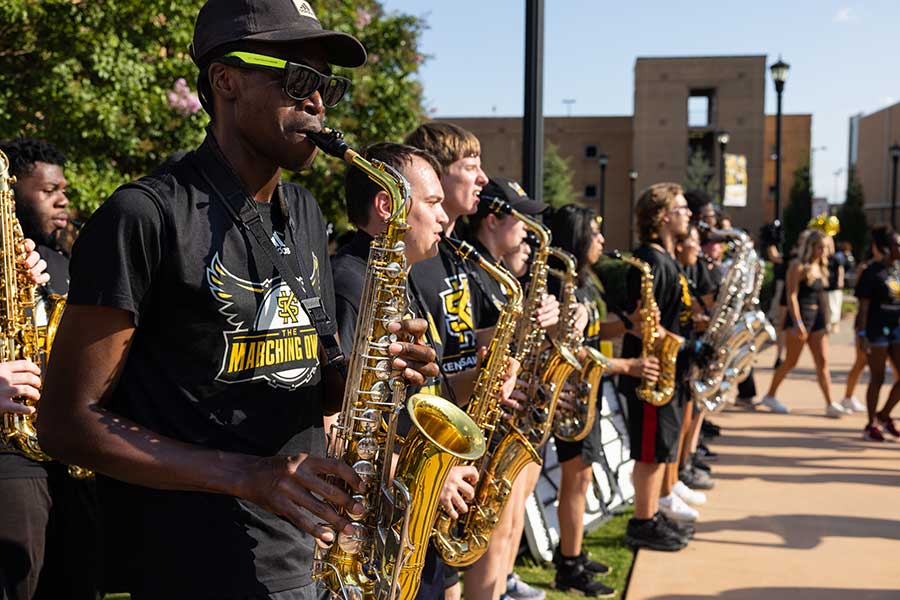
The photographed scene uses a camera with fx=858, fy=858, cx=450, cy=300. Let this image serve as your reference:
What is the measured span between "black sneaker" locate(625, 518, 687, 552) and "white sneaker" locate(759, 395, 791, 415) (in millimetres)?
5472

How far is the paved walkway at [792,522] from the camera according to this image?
5.40m

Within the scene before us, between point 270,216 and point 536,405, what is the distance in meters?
2.63

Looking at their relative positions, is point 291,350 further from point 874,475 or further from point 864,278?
point 864,278

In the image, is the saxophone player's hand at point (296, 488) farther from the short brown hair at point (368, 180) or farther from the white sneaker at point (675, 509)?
the white sneaker at point (675, 509)

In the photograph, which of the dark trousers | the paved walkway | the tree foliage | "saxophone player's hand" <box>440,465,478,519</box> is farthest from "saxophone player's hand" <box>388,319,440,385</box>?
the tree foliage

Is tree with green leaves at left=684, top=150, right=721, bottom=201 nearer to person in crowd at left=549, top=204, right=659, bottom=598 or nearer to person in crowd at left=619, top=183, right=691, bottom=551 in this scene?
person in crowd at left=619, top=183, right=691, bottom=551

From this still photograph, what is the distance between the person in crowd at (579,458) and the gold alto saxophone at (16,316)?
3.07 metres

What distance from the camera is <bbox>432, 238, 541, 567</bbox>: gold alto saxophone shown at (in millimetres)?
3477

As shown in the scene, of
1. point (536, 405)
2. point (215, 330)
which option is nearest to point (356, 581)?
point (215, 330)

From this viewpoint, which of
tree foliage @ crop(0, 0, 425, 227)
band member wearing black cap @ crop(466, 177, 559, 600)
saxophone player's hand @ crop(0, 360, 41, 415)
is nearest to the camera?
saxophone player's hand @ crop(0, 360, 41, 415)

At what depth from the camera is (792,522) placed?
669cm

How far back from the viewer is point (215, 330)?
195 cm

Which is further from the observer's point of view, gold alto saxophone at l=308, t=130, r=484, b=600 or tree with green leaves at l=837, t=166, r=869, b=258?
tree with green leaves at l=837, t=166, r=869, b=258

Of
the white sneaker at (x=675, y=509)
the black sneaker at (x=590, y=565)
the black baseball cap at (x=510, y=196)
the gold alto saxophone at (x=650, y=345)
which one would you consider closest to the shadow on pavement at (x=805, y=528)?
the white sneaker at (x=675, y=509)
